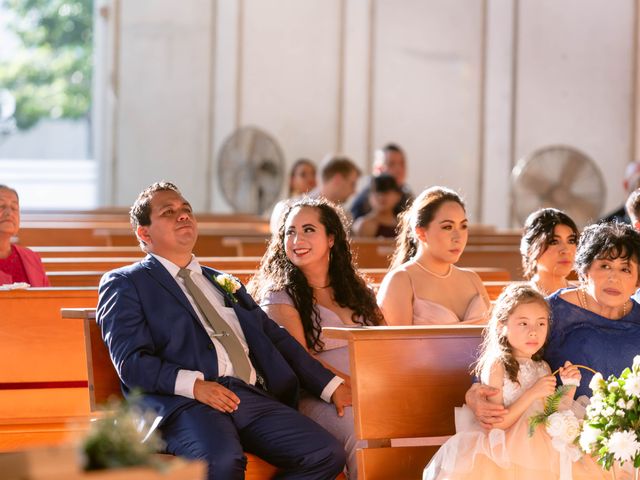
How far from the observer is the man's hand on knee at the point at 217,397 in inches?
176

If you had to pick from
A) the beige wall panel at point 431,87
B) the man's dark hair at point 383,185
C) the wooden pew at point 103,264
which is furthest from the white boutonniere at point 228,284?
the beige wall panel at point 431,87

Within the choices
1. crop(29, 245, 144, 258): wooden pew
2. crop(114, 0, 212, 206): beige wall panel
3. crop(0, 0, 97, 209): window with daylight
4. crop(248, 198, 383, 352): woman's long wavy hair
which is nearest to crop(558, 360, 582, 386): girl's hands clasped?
crop(248, 198, 383, 352): woman's long wavy hair

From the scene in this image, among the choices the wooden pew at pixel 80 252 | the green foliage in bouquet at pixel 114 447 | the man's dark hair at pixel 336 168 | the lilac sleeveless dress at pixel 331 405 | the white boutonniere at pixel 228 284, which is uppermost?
the man's dark hair at pixel 336 168

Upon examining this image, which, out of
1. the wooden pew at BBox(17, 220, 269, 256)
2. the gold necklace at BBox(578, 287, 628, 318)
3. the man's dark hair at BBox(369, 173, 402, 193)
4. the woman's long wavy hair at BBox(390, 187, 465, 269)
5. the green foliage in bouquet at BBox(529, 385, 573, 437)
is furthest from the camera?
the wooden pew at BBox(17, 220, 269, 256)

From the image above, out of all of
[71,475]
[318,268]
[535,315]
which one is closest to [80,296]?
[318,268]

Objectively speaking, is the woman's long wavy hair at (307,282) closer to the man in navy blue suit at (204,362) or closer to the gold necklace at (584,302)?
the man in navy blue suit at (204,362)

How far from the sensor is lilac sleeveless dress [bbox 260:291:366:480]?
4766 mm

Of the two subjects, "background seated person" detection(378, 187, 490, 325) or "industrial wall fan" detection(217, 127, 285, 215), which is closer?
"background seated person" detection(378, 187, 490, 325)

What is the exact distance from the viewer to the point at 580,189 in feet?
41.4

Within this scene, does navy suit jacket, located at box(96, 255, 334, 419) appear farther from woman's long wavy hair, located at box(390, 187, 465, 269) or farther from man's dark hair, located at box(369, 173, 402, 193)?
man's dark hair, located at box(369, 173, 402, 193)

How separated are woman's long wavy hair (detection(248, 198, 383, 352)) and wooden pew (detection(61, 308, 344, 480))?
0.81m

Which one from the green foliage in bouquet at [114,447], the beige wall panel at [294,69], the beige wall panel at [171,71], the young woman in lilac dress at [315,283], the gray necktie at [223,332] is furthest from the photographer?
the beige wall panel at [171,71]

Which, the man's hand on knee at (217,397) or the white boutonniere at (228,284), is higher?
the white boutonniere at (228,284)

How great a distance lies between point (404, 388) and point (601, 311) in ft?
2.67
